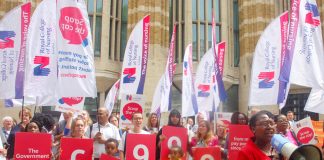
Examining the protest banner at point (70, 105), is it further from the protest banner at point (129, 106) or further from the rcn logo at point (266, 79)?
the rcn logo at point (266, 79)

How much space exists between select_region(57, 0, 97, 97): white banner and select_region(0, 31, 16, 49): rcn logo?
140 cm

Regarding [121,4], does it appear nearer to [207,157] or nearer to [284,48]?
[284,48]

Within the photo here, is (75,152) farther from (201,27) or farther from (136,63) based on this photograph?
(201,27)

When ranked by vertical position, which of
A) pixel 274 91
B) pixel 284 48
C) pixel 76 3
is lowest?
pixel 274 91

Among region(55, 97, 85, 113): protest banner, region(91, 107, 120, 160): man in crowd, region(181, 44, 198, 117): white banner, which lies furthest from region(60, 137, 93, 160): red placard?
region(181, 44, 198, 117): white banner

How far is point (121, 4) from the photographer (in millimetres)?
21312

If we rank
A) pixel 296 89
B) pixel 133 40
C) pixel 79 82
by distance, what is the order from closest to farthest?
1. pixel 79 82
2. pixel 133 40
3. pixel 296 89

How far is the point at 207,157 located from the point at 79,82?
2.97 m

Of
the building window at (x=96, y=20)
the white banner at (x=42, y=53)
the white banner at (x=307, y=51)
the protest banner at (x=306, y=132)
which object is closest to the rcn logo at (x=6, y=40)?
the white banner at (x=42, y=53)

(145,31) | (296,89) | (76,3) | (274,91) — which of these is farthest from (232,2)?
(76,3)

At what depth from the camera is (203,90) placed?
12.9 meters

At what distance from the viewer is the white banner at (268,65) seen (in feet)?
30.2

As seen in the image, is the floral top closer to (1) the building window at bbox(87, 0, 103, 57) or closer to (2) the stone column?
(1) the building window at bbox(87, 0, 103, 57)

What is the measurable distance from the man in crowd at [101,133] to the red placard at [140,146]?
0.65 metres
